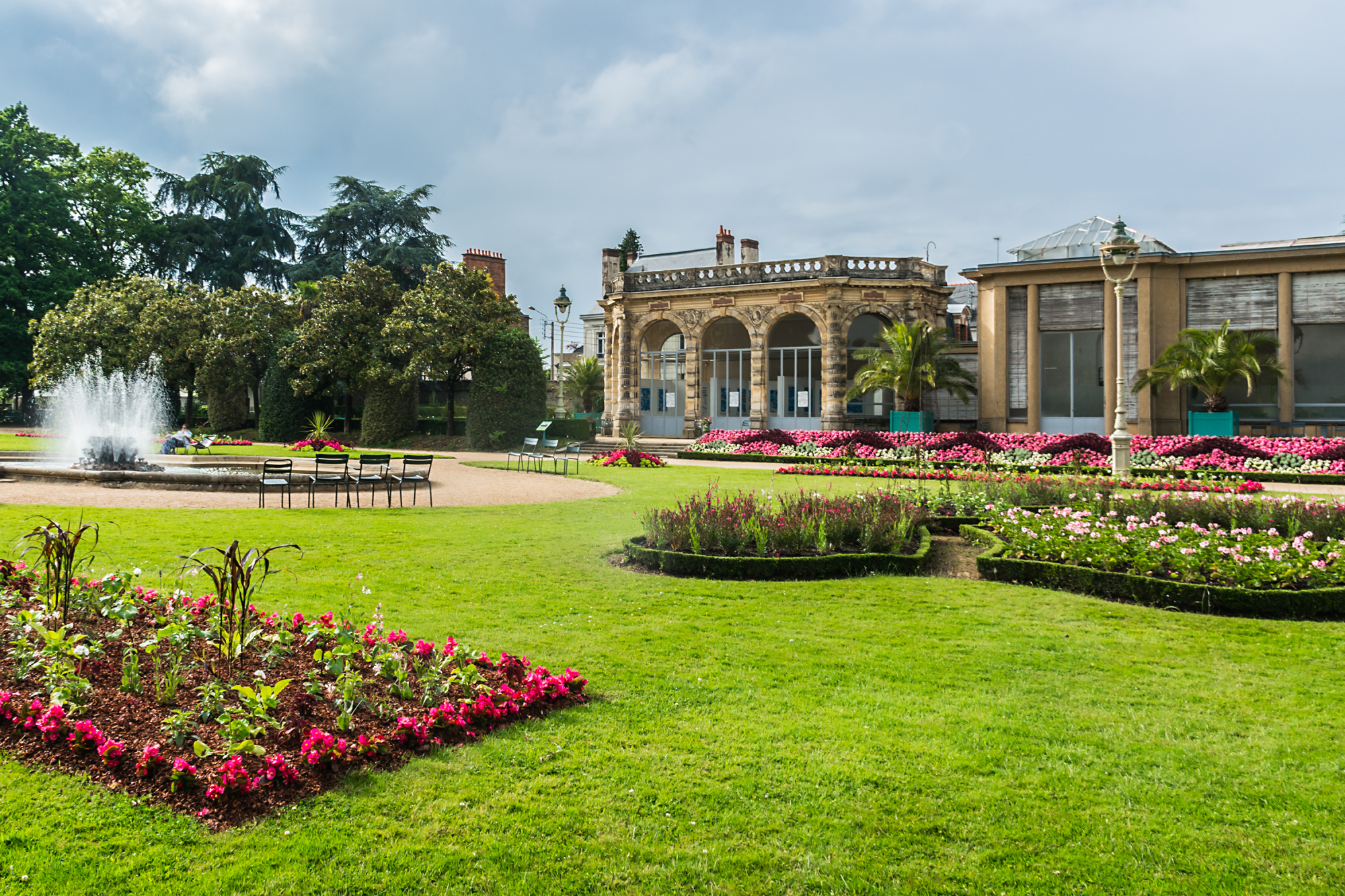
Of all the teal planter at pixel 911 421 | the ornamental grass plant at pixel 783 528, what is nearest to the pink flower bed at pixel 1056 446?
the teal planter at pixel 911 421

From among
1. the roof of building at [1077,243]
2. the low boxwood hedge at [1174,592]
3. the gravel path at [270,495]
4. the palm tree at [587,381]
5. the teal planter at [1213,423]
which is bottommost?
the low boxwood hedge at [1174,592]

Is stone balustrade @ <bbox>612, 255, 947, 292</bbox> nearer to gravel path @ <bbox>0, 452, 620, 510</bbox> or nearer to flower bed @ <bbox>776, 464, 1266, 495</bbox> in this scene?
flower bed @ <bbox>776, 464, 1266, 495</bbox>

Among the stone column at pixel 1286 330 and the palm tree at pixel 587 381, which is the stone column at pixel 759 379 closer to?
the stone column at pixel 1286 330

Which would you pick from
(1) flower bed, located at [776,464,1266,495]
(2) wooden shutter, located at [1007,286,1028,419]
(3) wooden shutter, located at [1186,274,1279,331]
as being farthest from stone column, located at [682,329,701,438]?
(3) wooden shutter, located at [1186,274,1279,331]

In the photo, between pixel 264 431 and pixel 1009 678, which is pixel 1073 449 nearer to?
pixel 1009 678

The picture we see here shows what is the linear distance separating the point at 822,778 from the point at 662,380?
33.4m

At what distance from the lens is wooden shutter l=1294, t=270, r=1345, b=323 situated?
76.7 feet

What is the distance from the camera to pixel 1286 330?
23.8 m

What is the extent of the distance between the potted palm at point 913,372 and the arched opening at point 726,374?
6675mm

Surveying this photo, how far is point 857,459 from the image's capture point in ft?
76.9

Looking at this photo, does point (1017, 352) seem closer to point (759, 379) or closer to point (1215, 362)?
point (1215, 362)

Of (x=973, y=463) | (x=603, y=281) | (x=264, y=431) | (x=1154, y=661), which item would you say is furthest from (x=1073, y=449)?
(x=264, y=431)

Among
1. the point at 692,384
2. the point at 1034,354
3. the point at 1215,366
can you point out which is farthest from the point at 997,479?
the point at 692,384

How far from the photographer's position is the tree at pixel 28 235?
129ft
